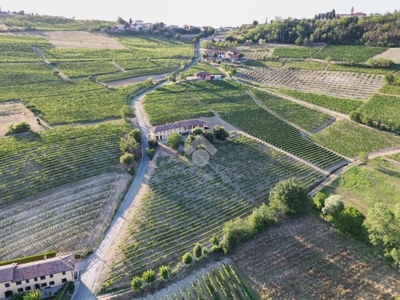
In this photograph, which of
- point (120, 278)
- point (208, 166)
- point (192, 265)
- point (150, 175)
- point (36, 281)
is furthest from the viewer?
point (208, 166)

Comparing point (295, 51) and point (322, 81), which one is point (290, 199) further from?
point (295, 51)

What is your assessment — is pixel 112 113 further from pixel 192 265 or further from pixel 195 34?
pixel 195 34

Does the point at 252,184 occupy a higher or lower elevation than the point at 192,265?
higher

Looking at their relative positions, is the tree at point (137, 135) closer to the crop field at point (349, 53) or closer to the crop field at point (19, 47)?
the crop field at point (19, 47)

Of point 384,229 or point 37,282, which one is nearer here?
point 37,282

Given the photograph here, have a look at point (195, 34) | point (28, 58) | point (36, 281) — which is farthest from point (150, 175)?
point (195, 34)

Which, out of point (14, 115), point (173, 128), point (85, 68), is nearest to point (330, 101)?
point (173, 128)
